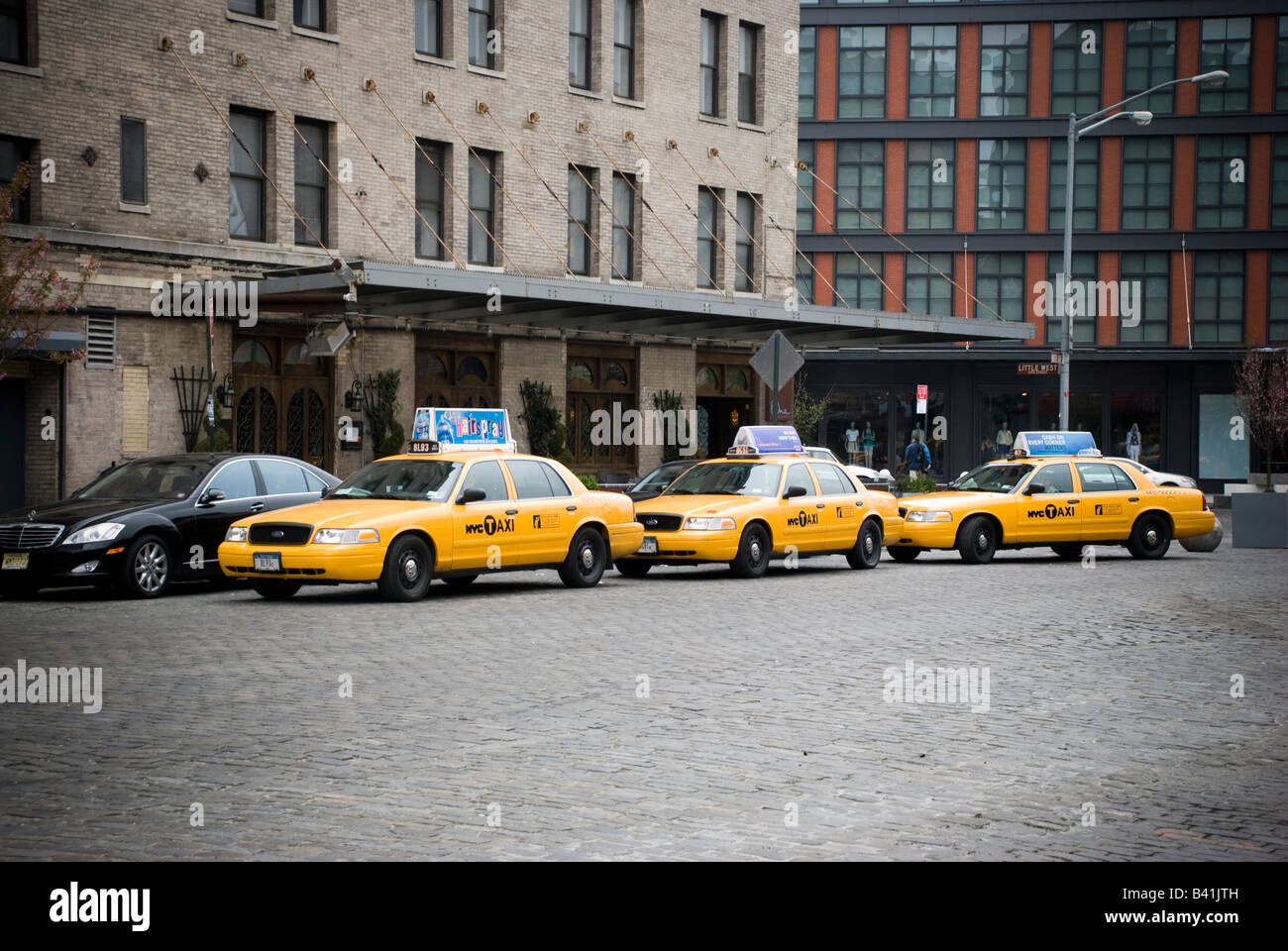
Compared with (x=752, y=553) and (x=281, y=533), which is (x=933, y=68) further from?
(x=281, y=533)

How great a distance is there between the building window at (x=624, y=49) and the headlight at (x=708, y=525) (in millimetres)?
17496

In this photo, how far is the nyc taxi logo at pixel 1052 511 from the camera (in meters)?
22.6

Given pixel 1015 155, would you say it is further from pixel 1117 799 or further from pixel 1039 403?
pixel 1117 799

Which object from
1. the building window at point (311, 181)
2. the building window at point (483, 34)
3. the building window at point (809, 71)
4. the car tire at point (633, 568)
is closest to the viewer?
the car tire at point (633, 568)

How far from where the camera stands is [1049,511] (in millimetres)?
22703

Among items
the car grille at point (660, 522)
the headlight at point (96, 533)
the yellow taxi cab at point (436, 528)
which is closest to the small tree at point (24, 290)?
the headlight at point (96, 533)

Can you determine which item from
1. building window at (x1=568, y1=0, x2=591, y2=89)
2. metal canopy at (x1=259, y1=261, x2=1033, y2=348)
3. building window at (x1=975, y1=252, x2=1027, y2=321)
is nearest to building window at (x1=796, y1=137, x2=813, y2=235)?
building window at (x1=975, y1=252, x2=1027, y2=321)

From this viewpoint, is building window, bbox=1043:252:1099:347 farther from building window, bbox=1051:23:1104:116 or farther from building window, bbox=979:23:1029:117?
building window, bbox=979:23:1029:117

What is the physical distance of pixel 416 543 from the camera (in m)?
16.3

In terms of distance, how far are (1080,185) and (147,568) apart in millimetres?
45506

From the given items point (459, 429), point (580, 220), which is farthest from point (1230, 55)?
point (459, 429)

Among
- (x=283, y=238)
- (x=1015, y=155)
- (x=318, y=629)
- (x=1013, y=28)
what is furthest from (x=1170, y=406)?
(x=318, y=629)

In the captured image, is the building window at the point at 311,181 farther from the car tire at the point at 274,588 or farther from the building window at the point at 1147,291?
the building window at the point at 1147,291

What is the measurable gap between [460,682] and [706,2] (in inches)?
1131
